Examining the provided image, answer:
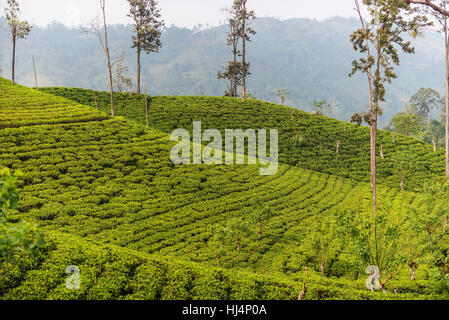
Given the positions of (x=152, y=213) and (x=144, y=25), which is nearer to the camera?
(x=152, y=213)

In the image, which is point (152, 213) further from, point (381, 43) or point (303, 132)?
point (303, 132)

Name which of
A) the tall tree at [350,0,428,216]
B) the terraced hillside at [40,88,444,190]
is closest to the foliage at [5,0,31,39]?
the terraced hillside at [40,88,444,190]

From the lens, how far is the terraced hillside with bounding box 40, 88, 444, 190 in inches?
997

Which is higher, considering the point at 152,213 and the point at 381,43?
the point at 381,43

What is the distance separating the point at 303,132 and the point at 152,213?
20542 millimetres

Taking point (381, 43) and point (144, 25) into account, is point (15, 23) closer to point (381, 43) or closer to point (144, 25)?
point (144, 25)

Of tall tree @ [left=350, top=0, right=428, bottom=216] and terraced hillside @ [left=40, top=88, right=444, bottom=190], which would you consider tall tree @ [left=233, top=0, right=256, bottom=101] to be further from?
tall tree @ [left=350, top=0, right=428, bottom=216]

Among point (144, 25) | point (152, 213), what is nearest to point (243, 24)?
point (144, 25)

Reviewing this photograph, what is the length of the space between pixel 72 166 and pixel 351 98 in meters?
186

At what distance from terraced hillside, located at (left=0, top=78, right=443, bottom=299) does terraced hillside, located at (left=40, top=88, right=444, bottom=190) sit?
92.5 inches

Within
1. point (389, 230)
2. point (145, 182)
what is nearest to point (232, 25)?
point (145, 182)

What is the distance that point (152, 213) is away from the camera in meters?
14.7

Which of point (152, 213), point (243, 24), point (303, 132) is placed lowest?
point (152, 213)

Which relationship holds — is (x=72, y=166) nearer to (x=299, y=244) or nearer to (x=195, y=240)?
(x=195, y=240)
